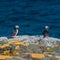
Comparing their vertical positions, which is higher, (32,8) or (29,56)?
(32,8)

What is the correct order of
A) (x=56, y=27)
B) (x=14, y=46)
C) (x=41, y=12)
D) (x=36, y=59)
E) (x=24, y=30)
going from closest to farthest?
(x=36, y=59) < (x=14, y=46) < (x=24, y=30) < (x=56, y=27) < (x=41, y=12)

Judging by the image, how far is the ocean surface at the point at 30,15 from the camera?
1657 inches

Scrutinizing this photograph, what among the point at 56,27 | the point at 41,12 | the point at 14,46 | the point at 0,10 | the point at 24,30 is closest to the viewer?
the point at 14,46

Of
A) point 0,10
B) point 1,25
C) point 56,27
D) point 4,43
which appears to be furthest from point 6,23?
point 4,43

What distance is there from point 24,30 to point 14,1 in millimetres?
18302

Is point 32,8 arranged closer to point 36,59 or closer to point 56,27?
point 56,27

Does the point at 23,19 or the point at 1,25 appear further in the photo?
the point at 23,19

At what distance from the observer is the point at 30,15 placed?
1999 inches

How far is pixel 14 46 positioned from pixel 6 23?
1307 inches

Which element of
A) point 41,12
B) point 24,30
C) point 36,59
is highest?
point 41,12

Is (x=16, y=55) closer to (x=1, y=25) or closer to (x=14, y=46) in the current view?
(x=14, y=46)

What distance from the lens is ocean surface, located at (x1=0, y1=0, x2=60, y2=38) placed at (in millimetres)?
42094

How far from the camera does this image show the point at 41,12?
51.7 m

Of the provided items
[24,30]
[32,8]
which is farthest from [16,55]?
[32,8]
